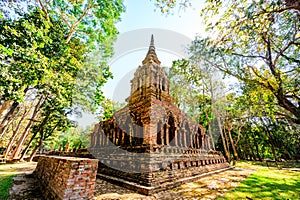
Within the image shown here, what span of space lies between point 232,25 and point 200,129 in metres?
9.27

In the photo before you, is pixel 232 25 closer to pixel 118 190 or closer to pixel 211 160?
pixel 118 190

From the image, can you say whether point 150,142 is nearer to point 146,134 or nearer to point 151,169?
point 146,134

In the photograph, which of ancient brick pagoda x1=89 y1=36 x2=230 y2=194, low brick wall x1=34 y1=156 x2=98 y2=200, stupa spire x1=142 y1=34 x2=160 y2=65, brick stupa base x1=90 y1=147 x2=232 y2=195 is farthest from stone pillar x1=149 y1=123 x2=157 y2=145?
stupa spire x1=142 y1=34 x2=160 y2=65

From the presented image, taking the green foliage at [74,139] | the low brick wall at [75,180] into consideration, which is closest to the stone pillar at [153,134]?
the low brick wall at [75,180]

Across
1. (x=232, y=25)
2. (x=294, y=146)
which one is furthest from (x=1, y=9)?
(x=294, y=146)

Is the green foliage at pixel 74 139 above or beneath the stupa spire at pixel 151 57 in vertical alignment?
beneath

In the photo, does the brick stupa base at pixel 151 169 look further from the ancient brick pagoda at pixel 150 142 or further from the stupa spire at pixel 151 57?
the stupa spire at pixel 151 57

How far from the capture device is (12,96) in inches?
247

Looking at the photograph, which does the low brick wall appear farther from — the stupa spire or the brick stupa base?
the stupa spire

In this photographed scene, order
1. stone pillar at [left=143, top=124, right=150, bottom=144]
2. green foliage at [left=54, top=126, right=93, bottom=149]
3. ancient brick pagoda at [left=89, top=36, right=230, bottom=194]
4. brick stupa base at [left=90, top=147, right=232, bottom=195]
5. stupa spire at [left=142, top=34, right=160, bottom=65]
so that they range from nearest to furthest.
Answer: brick stupa base at [left=90, top=147, right=232, bottom=195] < ancient brick pagoda at [left=89, top=36, right=230, bottom=194] < stone pillar at [left=143, top=124, right=150, bottom=144] < stupa spire at [left=142, top=34, right=160, bottom=65] < green foliage at [left=54, top=126, right=93, bottom=149]

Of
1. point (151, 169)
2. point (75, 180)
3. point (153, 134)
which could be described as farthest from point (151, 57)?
point (75, 180)

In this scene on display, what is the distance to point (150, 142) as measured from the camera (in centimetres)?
701

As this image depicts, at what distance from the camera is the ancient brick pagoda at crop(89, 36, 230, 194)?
20.2 ft

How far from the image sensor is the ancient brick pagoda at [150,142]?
616 cm
